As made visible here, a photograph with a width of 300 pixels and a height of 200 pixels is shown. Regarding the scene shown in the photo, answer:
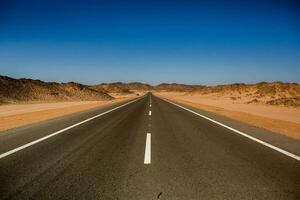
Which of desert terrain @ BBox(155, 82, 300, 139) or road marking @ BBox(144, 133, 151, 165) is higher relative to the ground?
road marking @ BBox(144, 133, 151, 165)

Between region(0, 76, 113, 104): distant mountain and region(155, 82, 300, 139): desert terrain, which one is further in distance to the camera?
region(0, 76, 113, 104): distant mountain

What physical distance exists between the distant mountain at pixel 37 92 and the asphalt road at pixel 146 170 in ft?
144

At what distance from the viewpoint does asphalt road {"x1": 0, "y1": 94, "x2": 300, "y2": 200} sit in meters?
4.30

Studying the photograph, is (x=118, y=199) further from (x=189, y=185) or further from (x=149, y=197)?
(x=189, y=185)

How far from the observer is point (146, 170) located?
5535mm

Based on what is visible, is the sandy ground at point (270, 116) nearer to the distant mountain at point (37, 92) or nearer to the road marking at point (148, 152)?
the road marking at point (148, 152)

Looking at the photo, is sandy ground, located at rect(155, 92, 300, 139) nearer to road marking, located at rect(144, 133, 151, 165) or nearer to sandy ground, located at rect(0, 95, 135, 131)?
road marking, located at rect(144, 133, 151, 165)

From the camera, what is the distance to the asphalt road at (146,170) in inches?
169

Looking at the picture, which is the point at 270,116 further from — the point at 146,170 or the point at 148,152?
the point at 146,170

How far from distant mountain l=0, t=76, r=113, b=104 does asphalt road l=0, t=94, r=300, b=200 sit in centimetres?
4397

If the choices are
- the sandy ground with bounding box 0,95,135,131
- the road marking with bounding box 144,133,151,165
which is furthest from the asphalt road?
the sandy ground with bounding box 0,95,135,131

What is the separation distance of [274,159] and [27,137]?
7.64m

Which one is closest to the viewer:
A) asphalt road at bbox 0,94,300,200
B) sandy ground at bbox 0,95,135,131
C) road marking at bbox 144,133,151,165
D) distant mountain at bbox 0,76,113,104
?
asphalt road at bbox 0,94,300,200

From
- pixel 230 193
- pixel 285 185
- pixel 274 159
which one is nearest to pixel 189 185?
pixel 230 193
